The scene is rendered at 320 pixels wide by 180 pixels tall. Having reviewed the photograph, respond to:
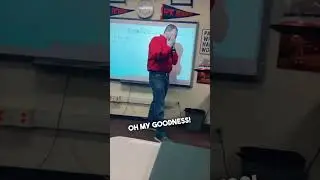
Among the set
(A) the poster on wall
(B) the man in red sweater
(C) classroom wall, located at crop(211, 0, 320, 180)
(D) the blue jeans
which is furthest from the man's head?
(A) the poster on wall

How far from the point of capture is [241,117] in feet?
4.41

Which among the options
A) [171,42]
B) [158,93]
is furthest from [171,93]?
[171,42]

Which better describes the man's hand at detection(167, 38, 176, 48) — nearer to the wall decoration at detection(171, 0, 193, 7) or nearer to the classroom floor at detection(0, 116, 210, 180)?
the wall decoration at detection(171, 0, 193, 7)

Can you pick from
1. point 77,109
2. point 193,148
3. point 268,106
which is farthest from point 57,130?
point 268,106

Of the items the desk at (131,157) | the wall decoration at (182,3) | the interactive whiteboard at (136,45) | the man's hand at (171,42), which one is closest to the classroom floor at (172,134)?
the desk at (131,157)

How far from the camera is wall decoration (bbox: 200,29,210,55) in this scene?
1.24 metres

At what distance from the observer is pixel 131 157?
1258 millimetres

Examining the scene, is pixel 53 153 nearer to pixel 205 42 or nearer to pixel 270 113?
pixel 205 42

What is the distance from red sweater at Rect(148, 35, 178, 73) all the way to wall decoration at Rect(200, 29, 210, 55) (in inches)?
3.1

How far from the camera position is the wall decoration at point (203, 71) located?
1251mm

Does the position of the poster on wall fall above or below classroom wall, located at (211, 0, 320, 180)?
above

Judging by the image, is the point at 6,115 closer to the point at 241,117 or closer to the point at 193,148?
the point at 193,148

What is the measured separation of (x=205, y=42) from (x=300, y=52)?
27 cm

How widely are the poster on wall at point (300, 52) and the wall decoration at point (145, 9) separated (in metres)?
0.38
